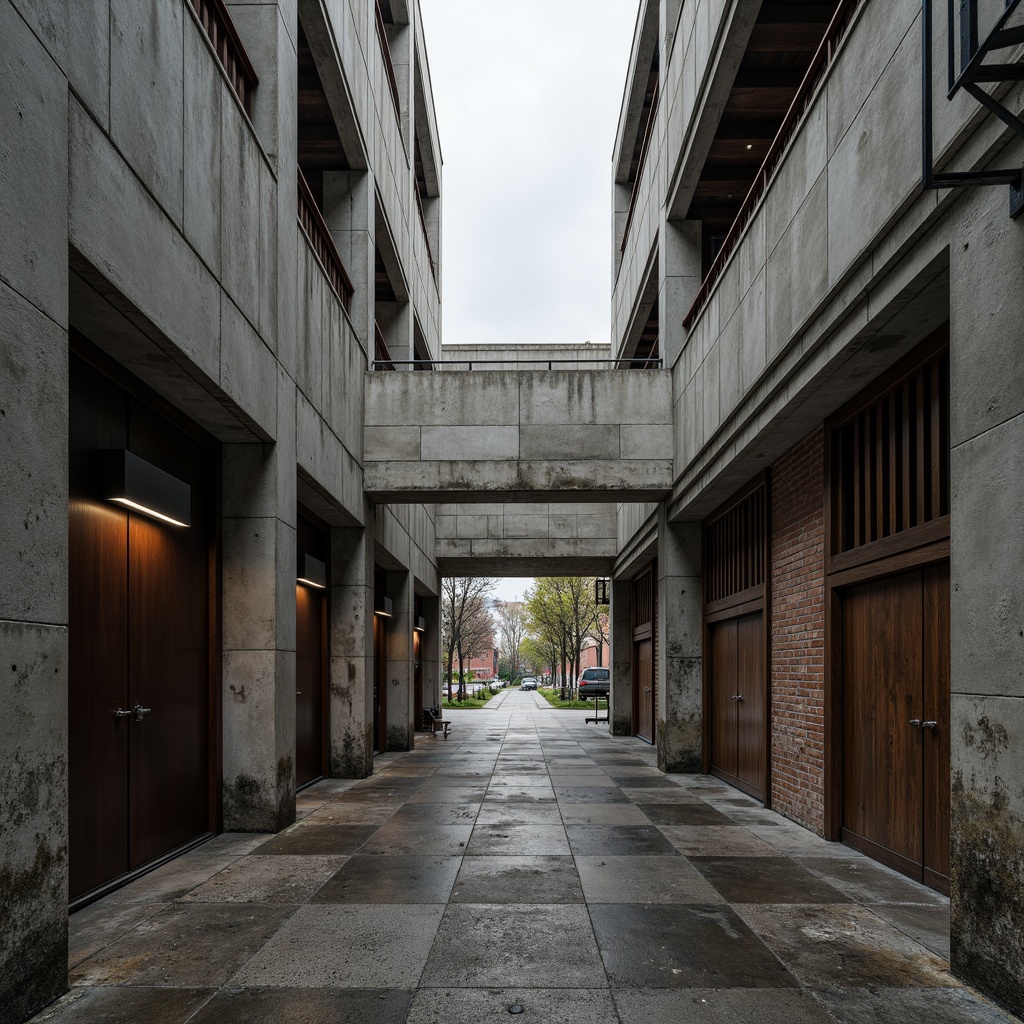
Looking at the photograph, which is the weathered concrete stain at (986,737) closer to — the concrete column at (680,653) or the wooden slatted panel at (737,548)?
the wooden slatted panel at (737,548)

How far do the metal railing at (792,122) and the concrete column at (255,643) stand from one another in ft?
20.2

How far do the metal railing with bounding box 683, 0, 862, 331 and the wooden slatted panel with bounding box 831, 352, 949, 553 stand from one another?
2792mm

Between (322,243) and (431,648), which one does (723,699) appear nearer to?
(322,243)

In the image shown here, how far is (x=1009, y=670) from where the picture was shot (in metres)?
4.42

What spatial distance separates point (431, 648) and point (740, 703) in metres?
15.1

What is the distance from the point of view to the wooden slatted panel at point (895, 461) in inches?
264

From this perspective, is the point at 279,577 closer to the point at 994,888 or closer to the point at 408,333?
the point at 994,888

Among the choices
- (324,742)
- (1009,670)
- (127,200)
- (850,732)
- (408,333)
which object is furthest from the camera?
(408,333)

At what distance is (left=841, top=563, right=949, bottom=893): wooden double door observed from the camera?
6.71 meters

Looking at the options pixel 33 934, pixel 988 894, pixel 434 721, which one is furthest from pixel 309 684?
pixel 434 721

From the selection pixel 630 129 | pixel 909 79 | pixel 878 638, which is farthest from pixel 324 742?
pixel 630 129

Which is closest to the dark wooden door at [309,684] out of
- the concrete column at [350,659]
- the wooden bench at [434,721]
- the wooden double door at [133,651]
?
the concrete column at [350,659]

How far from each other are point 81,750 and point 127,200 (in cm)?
379

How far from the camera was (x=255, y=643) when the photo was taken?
8844 millimetres
